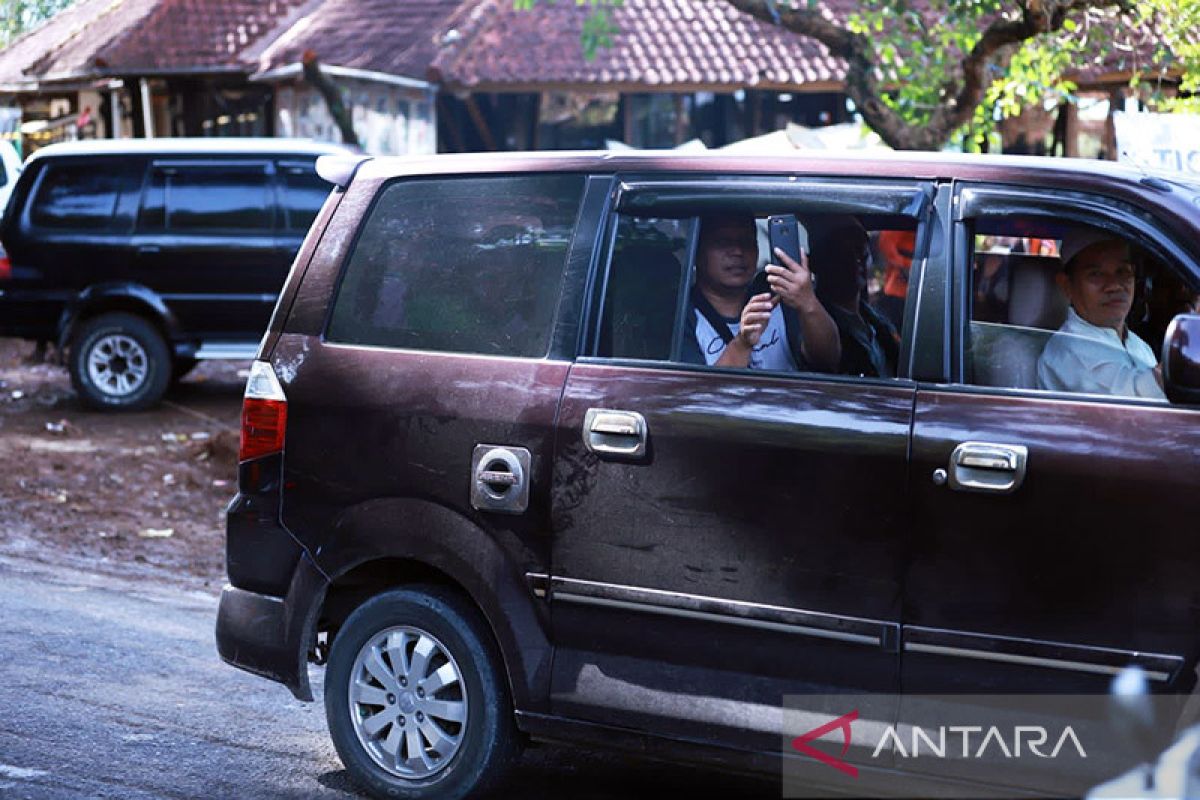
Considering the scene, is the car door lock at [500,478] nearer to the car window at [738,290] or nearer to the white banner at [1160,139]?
the car window at [738,290]

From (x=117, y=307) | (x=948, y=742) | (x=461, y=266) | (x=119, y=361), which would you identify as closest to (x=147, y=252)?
(x=117, y=307)

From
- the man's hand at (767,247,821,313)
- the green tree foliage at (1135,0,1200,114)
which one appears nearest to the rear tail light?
the man's hand at (767,247,821,313)

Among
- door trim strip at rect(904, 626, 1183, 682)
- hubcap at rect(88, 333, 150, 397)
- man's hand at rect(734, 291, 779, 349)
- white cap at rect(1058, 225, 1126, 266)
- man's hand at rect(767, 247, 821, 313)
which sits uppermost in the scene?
white cap at rect(1058, 225, 1126, 266)

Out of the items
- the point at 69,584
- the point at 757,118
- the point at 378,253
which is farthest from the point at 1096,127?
the point at 378,253

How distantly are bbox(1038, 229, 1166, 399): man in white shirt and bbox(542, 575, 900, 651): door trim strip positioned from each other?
2.57ft

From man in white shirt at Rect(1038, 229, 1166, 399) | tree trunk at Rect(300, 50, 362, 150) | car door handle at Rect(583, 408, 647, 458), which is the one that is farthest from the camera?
tree trunk at Rect(300, 50, 362, 150)

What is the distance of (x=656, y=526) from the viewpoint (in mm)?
4613

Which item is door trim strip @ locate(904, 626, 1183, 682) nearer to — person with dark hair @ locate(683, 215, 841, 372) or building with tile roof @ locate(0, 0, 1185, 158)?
person with dark hair @ locate(683, 215, 841, 372)

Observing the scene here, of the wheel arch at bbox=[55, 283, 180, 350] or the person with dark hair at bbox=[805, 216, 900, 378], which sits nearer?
the person with dark hair at bbox=[805, 216, 900, 378]

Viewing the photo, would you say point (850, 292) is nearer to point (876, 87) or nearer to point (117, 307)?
point (876, 87)

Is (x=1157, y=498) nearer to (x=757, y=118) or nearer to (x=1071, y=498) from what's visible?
(x=1071, y=498)

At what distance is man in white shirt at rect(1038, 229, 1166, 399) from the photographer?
436cm

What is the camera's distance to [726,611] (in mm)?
4520

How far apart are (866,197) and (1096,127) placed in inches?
802
